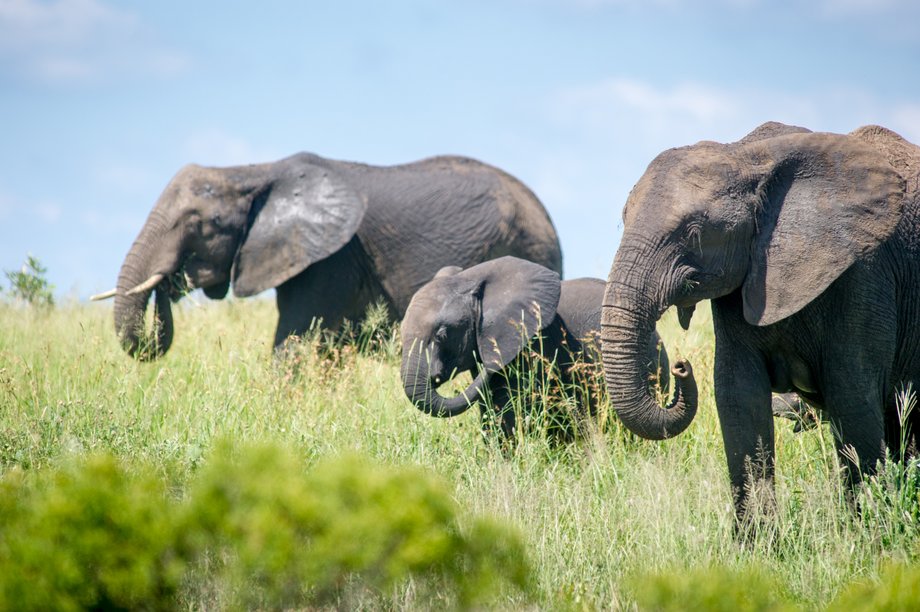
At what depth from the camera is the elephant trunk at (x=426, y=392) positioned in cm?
765

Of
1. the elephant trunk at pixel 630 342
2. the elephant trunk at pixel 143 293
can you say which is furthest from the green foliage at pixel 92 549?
the elephant trunk at pixel 143 293

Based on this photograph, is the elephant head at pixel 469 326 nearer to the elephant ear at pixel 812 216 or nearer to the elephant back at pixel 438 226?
the elephant ear at pixel 812 216

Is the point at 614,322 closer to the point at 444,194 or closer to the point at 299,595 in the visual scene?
the point at 299,595

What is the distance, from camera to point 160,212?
1095 cm

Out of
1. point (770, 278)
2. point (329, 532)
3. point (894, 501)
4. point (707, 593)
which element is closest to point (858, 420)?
point (894, 501)

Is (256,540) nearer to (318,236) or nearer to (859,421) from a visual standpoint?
(859,421)

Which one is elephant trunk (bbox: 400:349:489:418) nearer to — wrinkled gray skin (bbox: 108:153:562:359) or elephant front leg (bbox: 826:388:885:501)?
elephant front leg (bbox: 826:388:885:501)

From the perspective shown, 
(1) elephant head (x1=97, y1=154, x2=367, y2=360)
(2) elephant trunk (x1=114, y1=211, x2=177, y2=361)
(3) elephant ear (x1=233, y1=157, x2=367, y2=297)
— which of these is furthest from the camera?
(3) elephant ear (x1=233, y1=157, x2=367, y2=297)

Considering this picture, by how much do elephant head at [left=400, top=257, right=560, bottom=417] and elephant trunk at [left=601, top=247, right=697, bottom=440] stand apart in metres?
2.08

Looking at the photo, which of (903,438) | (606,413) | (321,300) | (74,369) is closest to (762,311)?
(903,438)

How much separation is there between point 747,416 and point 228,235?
6.47 m

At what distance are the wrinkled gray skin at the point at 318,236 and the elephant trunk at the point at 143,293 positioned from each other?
0.01 m

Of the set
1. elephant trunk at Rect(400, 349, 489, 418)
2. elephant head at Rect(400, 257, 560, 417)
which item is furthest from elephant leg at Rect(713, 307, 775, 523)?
elephant trunk at Rect(400, 349, 489, 418)

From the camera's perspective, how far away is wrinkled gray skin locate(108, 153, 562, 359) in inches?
429
